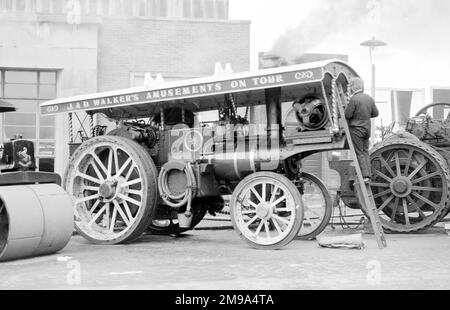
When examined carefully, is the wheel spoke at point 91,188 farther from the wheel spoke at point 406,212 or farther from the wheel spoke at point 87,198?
the wheel spoke at point 406,212

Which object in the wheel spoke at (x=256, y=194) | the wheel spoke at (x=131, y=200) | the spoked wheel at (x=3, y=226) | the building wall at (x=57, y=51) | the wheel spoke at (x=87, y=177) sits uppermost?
the building wall at (x=57, y=51)

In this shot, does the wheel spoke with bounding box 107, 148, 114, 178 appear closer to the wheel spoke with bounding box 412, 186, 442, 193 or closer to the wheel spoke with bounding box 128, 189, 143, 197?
the wheel spoke with bounding box 128, 189, 143, 197

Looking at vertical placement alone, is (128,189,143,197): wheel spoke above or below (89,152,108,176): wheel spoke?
below

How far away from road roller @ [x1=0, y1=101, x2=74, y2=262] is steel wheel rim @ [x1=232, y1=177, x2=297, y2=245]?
6.24ft

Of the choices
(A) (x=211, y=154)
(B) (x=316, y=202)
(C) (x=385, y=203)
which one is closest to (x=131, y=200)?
(A) (x=211, y=154)

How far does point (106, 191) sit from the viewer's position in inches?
362

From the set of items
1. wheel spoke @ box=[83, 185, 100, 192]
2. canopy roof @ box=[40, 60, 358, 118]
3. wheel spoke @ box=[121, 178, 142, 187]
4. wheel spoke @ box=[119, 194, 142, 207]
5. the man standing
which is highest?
canopy roof @ box=[40, 60, 358, 118]

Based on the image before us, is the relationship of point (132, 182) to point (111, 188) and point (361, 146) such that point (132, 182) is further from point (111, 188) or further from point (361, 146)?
point (361, 146)

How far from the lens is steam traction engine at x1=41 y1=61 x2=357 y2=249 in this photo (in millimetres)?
8172

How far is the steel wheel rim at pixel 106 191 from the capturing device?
9117 mm

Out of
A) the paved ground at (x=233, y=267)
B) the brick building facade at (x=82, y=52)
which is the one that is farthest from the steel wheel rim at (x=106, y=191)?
the brick building facade at (x=82, y=52)

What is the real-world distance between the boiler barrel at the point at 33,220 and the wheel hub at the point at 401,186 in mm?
4509

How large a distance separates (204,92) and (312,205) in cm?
254

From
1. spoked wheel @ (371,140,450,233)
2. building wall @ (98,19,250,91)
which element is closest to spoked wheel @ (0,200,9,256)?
spoked wheel @ (371,140,450,233)
